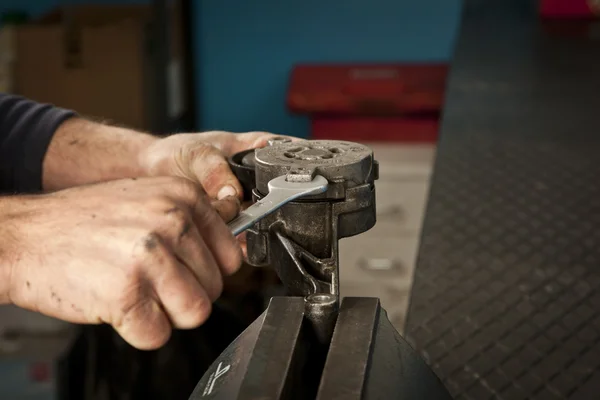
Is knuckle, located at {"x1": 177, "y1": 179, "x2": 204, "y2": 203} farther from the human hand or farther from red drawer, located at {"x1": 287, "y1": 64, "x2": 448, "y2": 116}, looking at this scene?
red drawer, located at {"x1": 287, "y1": 64, "x2": 448, "y2": 116}

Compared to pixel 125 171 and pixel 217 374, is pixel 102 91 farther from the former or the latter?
pixel 217 374

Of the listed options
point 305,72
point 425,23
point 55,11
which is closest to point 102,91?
point 55,11

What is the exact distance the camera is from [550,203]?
3.43 feet

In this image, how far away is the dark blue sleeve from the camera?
3.71 feet

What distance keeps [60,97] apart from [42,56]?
0.14 m

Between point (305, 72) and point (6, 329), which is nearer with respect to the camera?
point (6, 329)

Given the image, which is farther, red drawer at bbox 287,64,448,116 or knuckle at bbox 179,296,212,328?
red drawer at bbox 287,64,448,116

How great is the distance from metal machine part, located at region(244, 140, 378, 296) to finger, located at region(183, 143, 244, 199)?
0.13 m

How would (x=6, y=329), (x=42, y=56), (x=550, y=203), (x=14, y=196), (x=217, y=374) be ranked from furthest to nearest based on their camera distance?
(x=42, y=56), (x=6, y=329), (x=550, y=203), (x=14, y=196), (x=217, y=374)

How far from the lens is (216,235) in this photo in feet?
2.08

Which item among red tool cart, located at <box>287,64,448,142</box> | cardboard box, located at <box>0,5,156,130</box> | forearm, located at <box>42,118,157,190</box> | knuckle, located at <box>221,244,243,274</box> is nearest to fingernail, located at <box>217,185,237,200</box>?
knuckle, located at <box>221,244,243,274</box>

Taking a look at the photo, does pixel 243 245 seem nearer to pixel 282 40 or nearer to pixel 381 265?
pixel 381 265

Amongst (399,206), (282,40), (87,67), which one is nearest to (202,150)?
(399,206)

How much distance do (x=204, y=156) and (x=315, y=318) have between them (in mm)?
344
